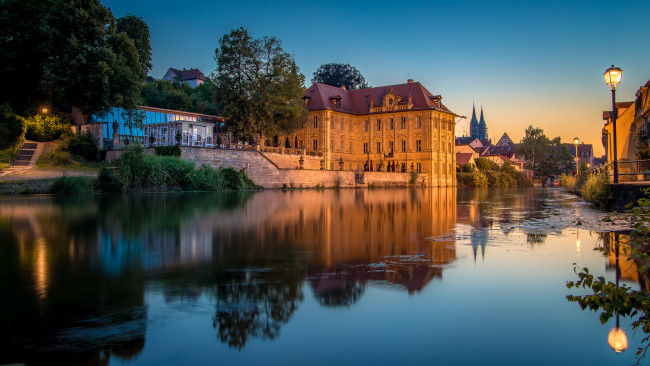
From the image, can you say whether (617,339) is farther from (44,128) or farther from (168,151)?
(44,128)

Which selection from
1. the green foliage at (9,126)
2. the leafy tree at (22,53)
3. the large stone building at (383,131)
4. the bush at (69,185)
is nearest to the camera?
the bush at (69,185)

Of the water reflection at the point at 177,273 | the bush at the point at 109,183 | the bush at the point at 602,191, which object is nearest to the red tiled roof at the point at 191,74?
the bush at the point at 109,183

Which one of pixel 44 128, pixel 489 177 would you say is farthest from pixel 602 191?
pixel 489 177

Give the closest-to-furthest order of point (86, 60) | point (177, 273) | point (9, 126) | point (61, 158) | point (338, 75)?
point (177, 273)
point (61, 158)
point (86, 60)
point (9, 126)
point (338, 75)

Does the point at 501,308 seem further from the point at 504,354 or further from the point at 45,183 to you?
the point at 45,183

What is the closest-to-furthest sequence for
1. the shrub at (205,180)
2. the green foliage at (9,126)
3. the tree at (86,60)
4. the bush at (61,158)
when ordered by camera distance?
the bush at (61,158)
the shrub at (205,180)
the tree at (86,60)
the green foliage at (9,126)

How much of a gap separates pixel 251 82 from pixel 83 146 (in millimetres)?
18672

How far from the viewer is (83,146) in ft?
116

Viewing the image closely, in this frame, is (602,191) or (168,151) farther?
(168,151)

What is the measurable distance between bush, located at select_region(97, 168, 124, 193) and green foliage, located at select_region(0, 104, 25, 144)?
12166 mm

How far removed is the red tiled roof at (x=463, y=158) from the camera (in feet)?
292

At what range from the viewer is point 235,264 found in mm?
6312

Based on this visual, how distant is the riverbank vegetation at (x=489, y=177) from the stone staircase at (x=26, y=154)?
57664 mm

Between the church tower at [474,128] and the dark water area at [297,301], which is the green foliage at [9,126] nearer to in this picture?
the dark water area at [297,301]
